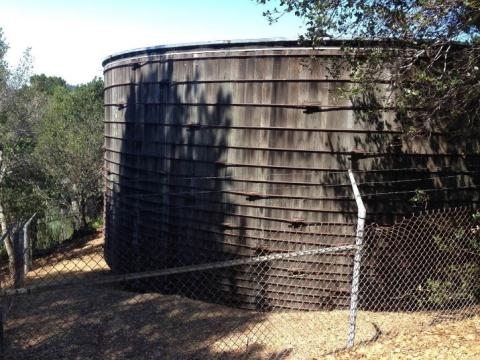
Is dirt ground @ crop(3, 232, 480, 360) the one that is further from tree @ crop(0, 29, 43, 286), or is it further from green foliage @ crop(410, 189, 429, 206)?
tree @ crop(0, 29, 43, 286)

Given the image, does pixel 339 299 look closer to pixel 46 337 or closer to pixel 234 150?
pixel 234 150

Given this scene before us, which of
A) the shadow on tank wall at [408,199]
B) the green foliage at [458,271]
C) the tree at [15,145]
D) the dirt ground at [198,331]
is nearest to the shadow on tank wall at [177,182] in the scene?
the dirt ground at [198,331]

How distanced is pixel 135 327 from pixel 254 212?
2.85m

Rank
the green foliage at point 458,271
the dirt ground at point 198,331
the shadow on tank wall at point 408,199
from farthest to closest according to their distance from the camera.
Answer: the shadow on tank wall at point 408,199, the green foliage at point 458,271, the dirt ground at point 198,331

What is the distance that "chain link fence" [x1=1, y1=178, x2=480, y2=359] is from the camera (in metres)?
6.37

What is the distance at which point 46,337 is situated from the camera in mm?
6375

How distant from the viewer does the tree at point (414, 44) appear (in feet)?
18.4

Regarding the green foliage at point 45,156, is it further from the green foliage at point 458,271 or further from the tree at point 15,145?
the green foliage at point 458,271

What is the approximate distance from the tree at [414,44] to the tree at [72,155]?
17590 millimetres

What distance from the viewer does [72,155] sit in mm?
22156

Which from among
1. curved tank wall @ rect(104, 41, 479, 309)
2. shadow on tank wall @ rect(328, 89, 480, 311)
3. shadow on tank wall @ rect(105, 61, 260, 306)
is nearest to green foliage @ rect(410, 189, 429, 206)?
shadow on tank wall @ rect(328, 89, 480, 311)

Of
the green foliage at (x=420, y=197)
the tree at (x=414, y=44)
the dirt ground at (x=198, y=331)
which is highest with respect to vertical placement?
the tree at (x=414, y=44)

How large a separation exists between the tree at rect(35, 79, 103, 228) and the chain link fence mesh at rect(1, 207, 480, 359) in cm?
1399

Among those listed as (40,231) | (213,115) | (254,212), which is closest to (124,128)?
(213,115)
